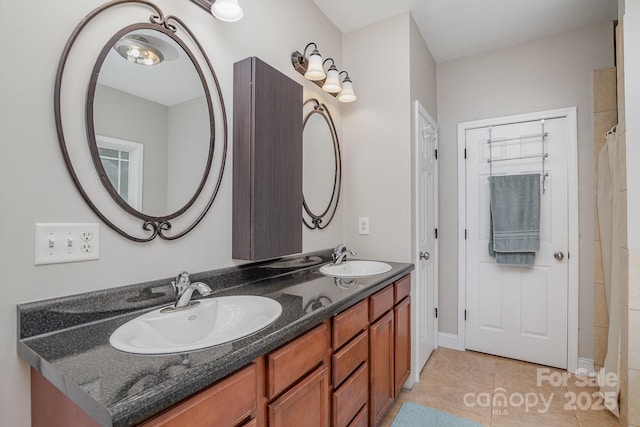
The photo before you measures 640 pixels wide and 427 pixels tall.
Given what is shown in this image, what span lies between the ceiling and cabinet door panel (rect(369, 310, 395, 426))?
1.97 metres

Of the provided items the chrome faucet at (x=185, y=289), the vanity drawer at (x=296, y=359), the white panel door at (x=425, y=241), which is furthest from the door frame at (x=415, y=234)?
the chrome faucet at (x=185, y=289)

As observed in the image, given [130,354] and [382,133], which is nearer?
[130,354]

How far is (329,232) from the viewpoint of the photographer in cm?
233

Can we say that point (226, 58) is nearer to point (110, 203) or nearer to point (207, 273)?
point (110, 203)

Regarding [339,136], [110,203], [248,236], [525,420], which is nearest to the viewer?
[110,203]

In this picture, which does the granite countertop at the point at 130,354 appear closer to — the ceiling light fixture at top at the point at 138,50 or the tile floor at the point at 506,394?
the ceiling light fixture at top at the point at 138,50

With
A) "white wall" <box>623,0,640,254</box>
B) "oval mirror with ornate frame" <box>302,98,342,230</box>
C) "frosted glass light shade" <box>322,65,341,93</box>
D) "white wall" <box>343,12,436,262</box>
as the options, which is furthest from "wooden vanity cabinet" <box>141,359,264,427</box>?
"white wall" <box>623,0,640,254</box>

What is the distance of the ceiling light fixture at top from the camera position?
1120 mm

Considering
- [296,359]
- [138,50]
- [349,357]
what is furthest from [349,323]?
[138,50]

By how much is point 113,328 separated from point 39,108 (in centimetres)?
69

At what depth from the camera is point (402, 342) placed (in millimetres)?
2027

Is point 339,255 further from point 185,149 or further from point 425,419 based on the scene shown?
point 185,149

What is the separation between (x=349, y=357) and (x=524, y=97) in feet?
8.61

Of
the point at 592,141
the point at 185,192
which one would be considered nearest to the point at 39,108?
the point at 185,192
